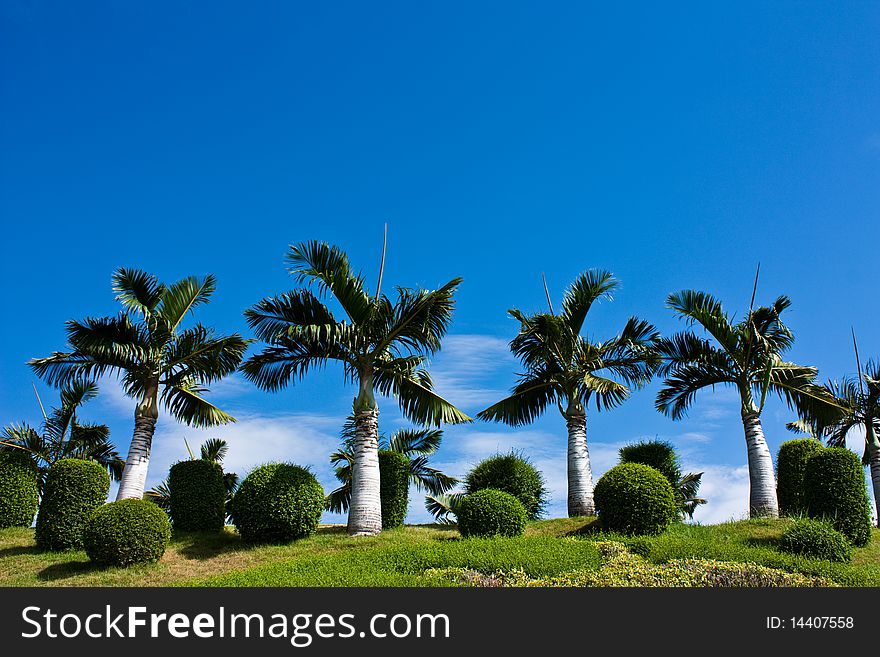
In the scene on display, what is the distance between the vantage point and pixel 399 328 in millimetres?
19359

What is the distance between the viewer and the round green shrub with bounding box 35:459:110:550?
17.1 metres

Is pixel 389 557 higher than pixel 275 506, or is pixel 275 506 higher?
pixel 275 506

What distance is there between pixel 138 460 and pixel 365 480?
6.59 m

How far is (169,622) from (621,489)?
1110 centimetres

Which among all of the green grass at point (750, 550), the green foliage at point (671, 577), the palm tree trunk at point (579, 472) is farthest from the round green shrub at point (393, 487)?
the green foliage at point (671, 577)

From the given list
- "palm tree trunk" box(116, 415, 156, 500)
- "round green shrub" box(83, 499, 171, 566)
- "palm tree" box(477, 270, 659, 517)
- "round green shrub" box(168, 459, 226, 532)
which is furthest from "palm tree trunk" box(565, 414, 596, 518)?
"palm tree trunk" box(116, 415, 156, 500)

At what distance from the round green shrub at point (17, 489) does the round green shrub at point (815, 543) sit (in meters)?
20.3

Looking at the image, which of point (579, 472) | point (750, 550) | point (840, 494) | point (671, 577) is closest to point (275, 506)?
point (579, 472)

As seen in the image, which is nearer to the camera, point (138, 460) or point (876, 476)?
point (138, 460)

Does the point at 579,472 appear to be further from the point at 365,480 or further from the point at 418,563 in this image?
the point at 418,563

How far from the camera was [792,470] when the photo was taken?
20.0m

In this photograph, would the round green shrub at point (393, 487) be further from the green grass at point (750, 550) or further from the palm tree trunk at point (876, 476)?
the palm tree trunk at point (876, 476)

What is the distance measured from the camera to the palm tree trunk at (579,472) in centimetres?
1969

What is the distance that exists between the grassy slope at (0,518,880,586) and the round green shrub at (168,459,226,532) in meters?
0.81
